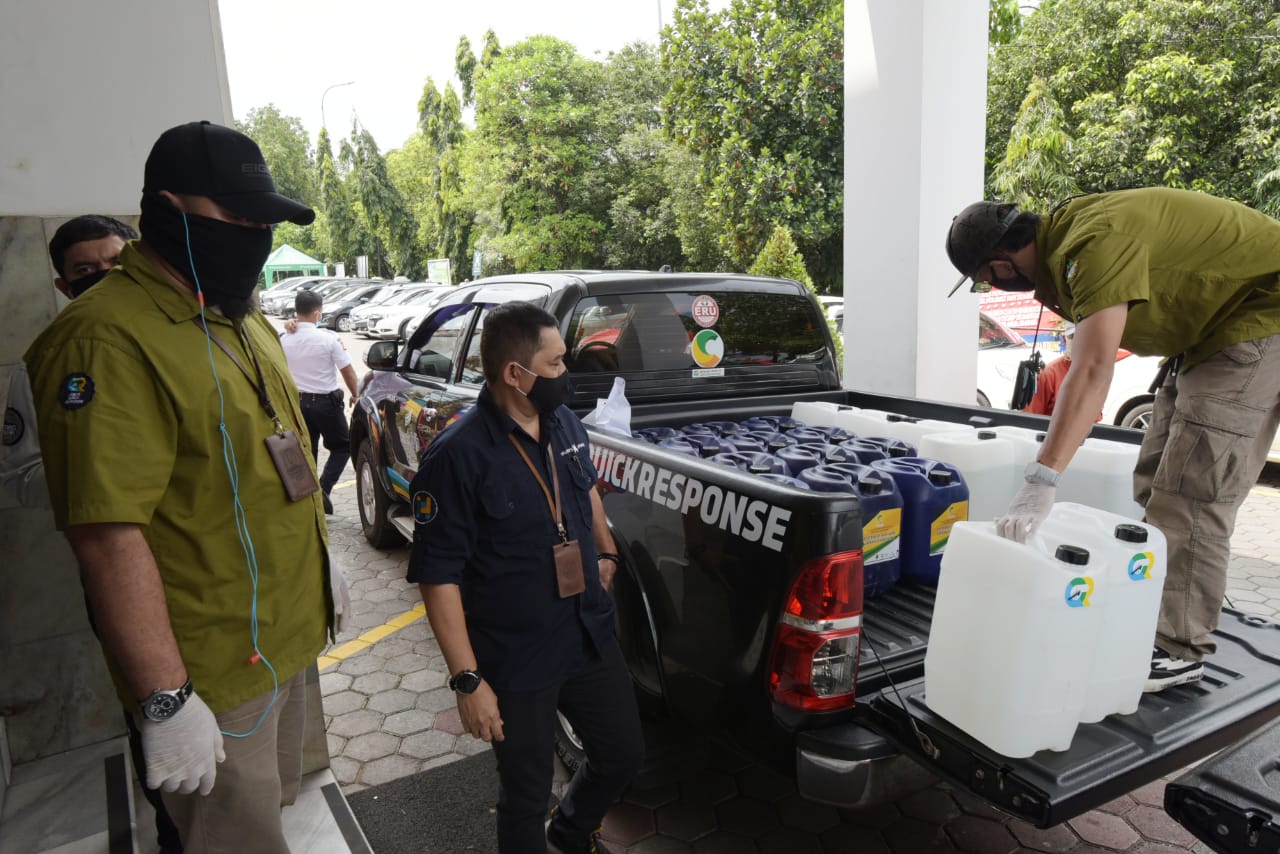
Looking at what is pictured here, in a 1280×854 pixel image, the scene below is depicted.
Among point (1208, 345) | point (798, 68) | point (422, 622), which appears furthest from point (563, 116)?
point (1208, 345)

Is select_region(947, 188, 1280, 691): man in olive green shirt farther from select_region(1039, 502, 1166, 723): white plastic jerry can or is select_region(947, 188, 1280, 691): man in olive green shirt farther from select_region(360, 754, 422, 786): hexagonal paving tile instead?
select_region(360, 754, 422, 786): hexagonal paving tile

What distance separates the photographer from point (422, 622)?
4730mm

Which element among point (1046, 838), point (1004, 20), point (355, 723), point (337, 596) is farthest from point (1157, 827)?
point (1004, 20)

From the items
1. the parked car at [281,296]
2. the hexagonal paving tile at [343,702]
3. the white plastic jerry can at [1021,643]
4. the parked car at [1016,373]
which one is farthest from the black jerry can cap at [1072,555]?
the parked car at [281,296]

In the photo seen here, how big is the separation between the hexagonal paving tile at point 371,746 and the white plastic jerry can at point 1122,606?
103 inches

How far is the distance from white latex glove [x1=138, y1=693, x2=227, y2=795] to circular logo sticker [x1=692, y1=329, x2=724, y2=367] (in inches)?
107

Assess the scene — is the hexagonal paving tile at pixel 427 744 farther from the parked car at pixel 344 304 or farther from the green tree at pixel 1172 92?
the parked car at pixel 344 304

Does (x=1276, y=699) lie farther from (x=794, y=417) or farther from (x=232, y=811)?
(x=232, y=811)

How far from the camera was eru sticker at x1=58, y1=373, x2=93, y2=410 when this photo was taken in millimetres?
1461

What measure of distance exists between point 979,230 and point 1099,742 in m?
1.51

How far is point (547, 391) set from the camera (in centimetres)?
211

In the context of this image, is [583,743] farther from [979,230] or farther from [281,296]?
[281,296]

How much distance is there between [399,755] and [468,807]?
54 centimetres

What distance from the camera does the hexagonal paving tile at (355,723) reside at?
11.7 feet
